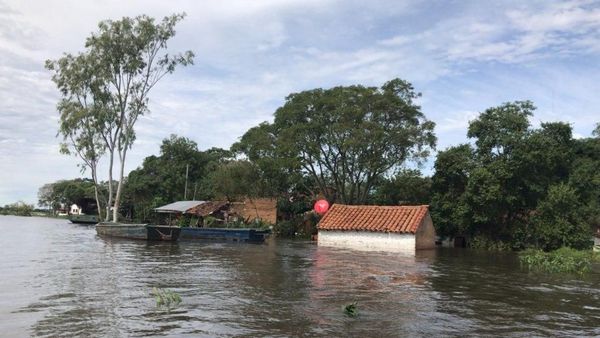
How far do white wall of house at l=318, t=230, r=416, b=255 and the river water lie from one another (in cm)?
764

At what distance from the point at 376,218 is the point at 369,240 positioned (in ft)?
6.11

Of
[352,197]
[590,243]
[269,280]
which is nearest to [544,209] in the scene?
[590,243]

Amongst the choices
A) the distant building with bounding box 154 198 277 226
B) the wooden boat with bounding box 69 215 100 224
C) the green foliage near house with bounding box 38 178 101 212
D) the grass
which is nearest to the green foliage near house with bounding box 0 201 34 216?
the green foliage near house with bounding box 38 178 101 212

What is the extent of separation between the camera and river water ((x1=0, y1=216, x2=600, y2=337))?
8922 mm

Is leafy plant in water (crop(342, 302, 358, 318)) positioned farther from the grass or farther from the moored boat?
the moored boat

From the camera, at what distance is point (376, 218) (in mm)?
30812

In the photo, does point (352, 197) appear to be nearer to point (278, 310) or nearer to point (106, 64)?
point (106, 64)

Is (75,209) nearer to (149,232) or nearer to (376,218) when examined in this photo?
(149,232)

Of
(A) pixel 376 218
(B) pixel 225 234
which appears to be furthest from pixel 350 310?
(B) pixel 225 234

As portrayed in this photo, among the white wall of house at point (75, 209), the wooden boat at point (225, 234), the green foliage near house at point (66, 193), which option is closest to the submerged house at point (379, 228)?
the wooden boat at point (225, 234)

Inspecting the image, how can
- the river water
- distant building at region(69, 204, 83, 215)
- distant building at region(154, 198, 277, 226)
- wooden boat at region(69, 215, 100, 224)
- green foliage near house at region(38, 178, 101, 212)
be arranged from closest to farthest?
1. the river water
2. distant building at region(154, 198, 277, 226)
3. wooden boat at region(69, 215, 100, 224)
4. green foliage near house at region(38, 178, 101, 212)
5. distant building at region(69, 204, 83, 215)

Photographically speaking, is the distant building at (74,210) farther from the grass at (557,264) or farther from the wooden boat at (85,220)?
the grass at (557,264)

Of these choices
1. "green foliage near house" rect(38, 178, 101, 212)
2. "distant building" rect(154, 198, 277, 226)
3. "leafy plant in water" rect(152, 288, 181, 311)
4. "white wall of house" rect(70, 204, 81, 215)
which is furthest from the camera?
"white wall of house" rect(70, 204, 81, 215)

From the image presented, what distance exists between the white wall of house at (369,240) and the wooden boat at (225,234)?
4359 mm
